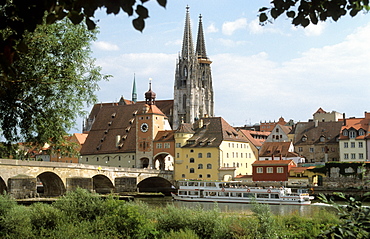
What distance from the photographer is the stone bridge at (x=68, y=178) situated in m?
44.4

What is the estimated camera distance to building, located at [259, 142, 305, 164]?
73312 mm

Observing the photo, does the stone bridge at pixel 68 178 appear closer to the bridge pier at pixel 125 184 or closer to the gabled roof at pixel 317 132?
the bridge pier at pixel 125 184

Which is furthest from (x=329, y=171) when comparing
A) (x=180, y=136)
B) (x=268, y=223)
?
(x=268, y=223)

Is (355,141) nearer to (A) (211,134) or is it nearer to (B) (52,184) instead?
(A) (211,134)

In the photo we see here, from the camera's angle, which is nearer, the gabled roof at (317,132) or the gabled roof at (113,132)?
the gabled roof at (317,132)

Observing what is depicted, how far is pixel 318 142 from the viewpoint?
76.2 m

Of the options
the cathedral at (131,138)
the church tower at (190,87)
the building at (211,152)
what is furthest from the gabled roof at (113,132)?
the church tower at (190,87)

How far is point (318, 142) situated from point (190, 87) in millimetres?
41579

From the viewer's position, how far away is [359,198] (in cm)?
661

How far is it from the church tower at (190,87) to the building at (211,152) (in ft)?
103

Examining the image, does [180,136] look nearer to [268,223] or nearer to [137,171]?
[137,171]

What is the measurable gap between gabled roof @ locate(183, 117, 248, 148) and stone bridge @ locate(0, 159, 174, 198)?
20.2 ft

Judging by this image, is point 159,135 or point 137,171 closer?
point 137,171

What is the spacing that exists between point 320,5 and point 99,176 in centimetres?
5858
